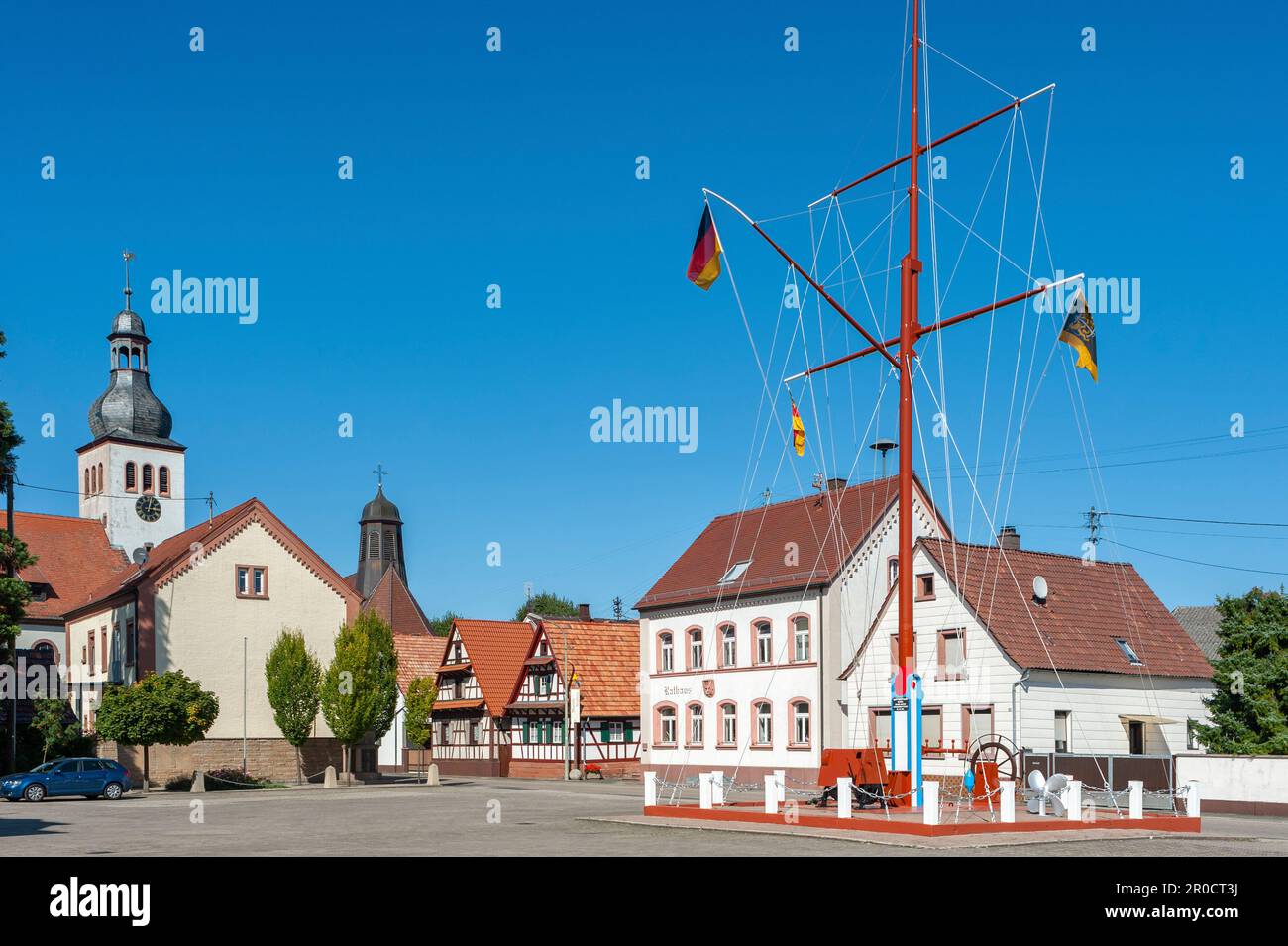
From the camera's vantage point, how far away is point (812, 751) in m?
48.4

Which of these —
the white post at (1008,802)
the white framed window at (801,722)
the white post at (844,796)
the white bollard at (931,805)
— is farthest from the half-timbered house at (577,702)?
the white bollard at (931,805)

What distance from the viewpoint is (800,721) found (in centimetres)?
4962

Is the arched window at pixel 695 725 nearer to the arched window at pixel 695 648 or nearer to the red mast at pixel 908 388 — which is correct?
the arched window at pixel 695 648

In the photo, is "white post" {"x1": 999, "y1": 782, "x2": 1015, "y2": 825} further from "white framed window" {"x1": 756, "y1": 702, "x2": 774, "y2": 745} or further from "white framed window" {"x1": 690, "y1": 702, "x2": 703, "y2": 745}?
"white framed window" {"x1": 690, "y1": 702, "x2": 703, "y2": 745}

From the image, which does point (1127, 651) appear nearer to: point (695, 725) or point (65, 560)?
point (695, 725)

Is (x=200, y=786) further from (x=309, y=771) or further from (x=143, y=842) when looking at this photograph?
(x=143, y=842)

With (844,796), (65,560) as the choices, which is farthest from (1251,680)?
(65,560)

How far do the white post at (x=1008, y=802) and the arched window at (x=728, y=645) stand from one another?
103 ft

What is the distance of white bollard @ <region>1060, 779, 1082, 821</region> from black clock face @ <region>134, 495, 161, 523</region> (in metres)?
74.5

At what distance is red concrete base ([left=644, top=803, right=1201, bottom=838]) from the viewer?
70.4ft

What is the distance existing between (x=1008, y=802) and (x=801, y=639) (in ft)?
92.6

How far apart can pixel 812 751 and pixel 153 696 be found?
82.2 ft

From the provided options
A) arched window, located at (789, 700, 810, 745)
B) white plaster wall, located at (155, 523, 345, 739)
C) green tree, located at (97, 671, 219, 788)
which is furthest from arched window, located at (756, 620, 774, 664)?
green tree, located at (97, 671, 219, 788)
